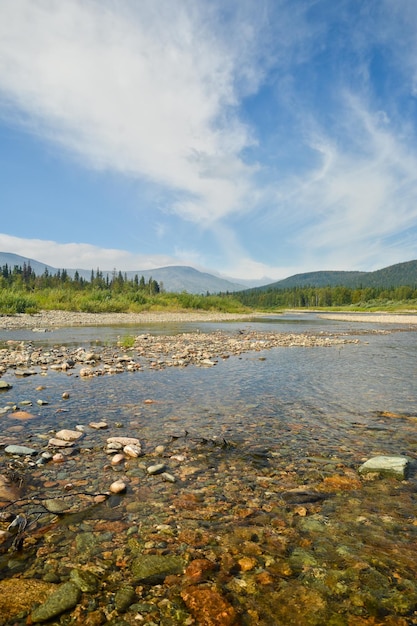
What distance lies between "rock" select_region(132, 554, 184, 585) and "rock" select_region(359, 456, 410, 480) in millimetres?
3503

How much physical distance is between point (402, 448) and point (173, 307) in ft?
246

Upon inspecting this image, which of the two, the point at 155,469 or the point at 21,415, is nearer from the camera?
the point at 155,469

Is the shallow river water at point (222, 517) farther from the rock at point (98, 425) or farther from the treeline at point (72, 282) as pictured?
the treeline at point (72, 282)

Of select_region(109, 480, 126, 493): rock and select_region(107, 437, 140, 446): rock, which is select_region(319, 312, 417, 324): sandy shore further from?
select_region(109, 480, 126, 493): rock

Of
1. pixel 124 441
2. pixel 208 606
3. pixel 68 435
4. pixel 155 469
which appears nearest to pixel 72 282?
pixel 68 435

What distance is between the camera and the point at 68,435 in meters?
6.83

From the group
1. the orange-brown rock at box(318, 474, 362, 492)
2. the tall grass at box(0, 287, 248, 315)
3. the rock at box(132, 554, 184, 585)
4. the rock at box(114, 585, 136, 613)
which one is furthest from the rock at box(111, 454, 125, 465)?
the tall grass at box(0, 287, 248, 315)

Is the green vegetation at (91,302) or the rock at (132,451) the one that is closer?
the rock at (132,451)

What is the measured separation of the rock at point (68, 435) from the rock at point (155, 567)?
147 inches

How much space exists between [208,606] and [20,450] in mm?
4578

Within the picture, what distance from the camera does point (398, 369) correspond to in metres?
15.1

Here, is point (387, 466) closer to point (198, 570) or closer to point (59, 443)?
point (198, 570)

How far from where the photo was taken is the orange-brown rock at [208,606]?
2.85m

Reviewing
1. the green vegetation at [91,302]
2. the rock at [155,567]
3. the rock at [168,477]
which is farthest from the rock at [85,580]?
the green vegetation at [91,302]
